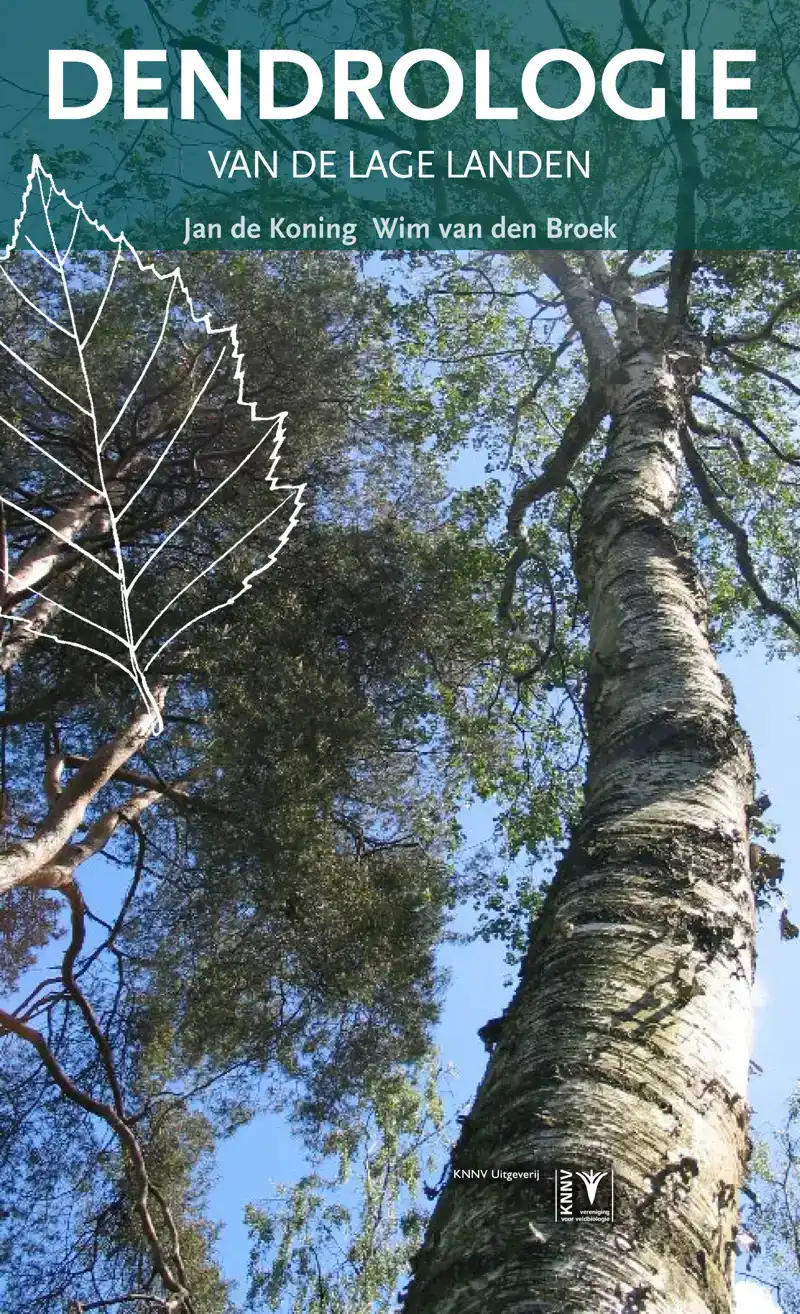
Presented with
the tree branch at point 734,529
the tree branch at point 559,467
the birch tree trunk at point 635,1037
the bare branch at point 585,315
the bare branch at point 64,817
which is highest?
the bare branch at point 585,315

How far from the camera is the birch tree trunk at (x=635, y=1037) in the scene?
1.54 m

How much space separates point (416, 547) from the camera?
1055 cm

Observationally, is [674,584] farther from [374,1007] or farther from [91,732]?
[91,732]

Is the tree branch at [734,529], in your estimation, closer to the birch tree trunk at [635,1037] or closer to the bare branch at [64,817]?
the birch tree trunk at [635,1037]

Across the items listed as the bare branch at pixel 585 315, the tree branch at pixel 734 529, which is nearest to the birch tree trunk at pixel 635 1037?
the tree branch at pixel 734 529

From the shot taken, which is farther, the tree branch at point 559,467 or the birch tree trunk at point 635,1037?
the tree branch at point 559,467

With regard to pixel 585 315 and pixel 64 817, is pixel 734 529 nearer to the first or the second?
pixel 585 315

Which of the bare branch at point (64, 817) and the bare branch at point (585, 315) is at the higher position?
the bare branch at point (585, 315)

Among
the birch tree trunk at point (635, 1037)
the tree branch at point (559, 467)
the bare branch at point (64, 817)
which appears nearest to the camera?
the birch tree trunk at point (635, 1037)

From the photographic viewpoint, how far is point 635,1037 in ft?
6.51

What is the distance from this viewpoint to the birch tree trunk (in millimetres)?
1545

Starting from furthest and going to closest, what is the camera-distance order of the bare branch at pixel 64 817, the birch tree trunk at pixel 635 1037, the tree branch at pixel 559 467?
the tree branch at pixel 559 467
the bare branch at pixel 64 817
the birch tree trunk at pixel 635 1037

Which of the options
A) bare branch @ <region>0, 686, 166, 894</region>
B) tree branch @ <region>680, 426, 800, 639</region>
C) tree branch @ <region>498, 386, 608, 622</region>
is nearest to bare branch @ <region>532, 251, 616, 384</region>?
tree branch @ <region>498, 386, 608, 622</region>

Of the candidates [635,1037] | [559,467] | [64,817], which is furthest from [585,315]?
[635,1037]
